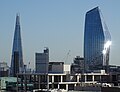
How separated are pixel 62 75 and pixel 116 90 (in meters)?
89.2

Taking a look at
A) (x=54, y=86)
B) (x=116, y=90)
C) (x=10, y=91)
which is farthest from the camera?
(x=10, y=91)

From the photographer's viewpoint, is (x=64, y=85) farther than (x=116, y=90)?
Yes

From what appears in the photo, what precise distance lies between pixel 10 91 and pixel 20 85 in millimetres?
5696

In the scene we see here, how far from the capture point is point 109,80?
598 feet

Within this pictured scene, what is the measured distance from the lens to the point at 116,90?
274 feet

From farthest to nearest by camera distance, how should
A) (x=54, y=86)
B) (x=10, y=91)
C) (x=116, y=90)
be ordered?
1. (x=10, y=91)
2. (x=54, y=86)
3. (x=116, y=90)

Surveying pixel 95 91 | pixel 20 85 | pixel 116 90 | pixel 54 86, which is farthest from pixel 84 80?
pixel 116 90

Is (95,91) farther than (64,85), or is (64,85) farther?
(64,85)

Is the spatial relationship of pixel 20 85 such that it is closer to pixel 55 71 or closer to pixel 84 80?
pixel 55 71

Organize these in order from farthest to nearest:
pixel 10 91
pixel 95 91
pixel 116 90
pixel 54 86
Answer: pixel 10 91, pixel 54 86, pixel 95 91, pixel 116 90

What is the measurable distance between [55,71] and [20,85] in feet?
60.7

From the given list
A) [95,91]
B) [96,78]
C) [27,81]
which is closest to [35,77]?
[27,81]

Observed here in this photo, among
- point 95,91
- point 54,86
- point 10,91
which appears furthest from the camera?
point 10,91

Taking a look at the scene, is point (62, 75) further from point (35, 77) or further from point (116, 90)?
point (116, 90)
